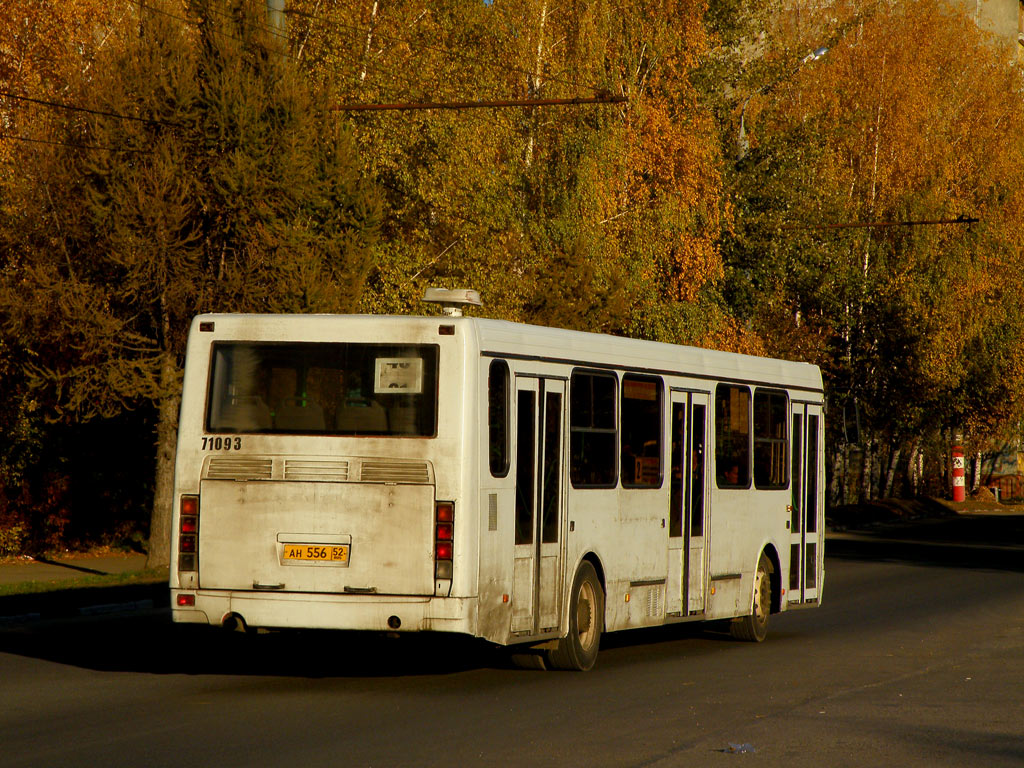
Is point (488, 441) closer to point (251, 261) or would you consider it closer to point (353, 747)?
point (353, 747)

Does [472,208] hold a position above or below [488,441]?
above

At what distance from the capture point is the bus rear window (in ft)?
40.2

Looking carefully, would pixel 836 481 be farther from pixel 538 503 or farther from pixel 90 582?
pixel 538 503

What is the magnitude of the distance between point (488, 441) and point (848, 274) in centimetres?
3763

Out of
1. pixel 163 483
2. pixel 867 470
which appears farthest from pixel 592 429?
pixel 867 470

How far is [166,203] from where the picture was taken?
23109mm

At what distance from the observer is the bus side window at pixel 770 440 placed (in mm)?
17281

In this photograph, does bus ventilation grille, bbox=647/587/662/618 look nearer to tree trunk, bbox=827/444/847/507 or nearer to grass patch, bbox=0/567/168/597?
grass patch, bbox=0/567/168/597

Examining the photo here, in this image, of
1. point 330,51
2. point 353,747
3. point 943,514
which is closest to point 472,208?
point 330,51

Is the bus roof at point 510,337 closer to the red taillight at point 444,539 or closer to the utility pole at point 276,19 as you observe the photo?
the red taillight at point 444,539

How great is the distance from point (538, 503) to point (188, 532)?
267 centimetres

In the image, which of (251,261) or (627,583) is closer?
(627,583)

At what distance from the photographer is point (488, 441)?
12.4 meters

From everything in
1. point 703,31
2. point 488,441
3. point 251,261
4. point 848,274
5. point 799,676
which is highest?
point 703,31
